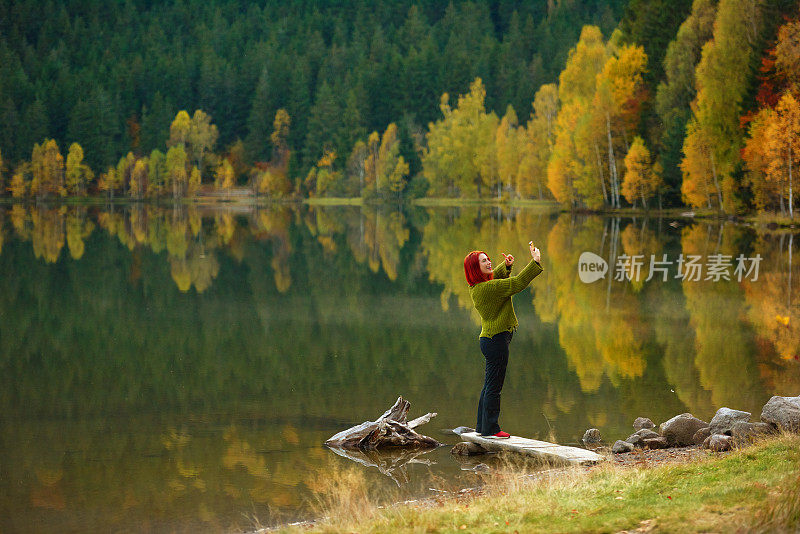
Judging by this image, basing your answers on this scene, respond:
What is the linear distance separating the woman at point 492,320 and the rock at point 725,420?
2138 mm

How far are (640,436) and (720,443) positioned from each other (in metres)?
0.97

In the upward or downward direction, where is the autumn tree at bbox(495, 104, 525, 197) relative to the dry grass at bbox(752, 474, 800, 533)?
upward

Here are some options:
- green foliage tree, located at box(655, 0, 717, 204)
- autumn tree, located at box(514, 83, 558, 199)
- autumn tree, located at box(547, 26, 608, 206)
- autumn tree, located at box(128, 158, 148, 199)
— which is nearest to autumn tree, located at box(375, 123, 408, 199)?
autumn tree, located at box(514, 83, 558, 199)

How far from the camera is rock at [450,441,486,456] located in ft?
32.4

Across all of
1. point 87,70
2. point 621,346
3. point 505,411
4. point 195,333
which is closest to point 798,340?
point 621,346

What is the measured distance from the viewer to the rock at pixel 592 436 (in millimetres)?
10328

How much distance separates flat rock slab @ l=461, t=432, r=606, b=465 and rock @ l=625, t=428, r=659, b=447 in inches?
31.6

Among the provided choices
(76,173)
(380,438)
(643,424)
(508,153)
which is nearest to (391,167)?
(508,153)

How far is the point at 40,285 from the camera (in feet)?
81.1

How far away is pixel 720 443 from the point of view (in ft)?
30.6

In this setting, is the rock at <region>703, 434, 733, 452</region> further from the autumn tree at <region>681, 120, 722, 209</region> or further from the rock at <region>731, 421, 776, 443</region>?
the autumn tree at <region>681, 120, 722, 209</region>

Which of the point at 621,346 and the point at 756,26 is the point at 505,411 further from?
the point at 756,26

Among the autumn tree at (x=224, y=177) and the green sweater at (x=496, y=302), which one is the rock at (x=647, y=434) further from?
the autumn tree at (x=224, y=177)

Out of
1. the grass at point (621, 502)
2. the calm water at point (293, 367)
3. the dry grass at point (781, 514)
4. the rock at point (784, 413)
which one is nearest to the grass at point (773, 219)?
the calm water at point (293, 367)
